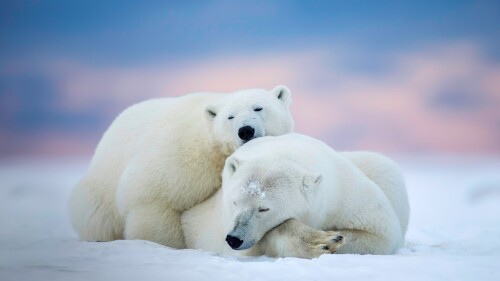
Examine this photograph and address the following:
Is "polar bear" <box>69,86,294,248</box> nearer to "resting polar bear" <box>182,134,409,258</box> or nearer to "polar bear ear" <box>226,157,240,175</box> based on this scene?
"resting polar bear" <box>182,134,409,258</box>

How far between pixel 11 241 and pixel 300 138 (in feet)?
9.70

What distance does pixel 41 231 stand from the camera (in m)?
9.04

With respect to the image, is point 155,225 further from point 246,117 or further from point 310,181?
point 310,181

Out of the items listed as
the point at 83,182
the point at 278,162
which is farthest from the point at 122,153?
the point at 278,162

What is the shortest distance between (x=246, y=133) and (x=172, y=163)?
35.9 inches

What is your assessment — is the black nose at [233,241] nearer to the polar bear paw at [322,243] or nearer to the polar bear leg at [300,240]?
the polar bear leg at [300,240]

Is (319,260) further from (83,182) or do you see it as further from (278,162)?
(83,182)

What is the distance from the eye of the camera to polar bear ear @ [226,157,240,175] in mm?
6168

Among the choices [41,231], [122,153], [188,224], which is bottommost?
[41,231]

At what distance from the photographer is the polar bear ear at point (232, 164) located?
20.2 feet

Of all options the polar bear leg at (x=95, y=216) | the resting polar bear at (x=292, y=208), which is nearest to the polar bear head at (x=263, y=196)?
the resting polar bear at (x=292, y=208)

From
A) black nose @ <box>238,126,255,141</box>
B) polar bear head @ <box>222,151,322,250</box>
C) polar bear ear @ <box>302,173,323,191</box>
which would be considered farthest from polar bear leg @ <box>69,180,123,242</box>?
polar bear ear @ <box>302,173,323,191</box>

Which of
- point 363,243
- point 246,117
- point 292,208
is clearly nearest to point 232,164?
point 292,208

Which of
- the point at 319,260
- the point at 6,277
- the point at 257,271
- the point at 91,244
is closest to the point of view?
the point at 6,277
